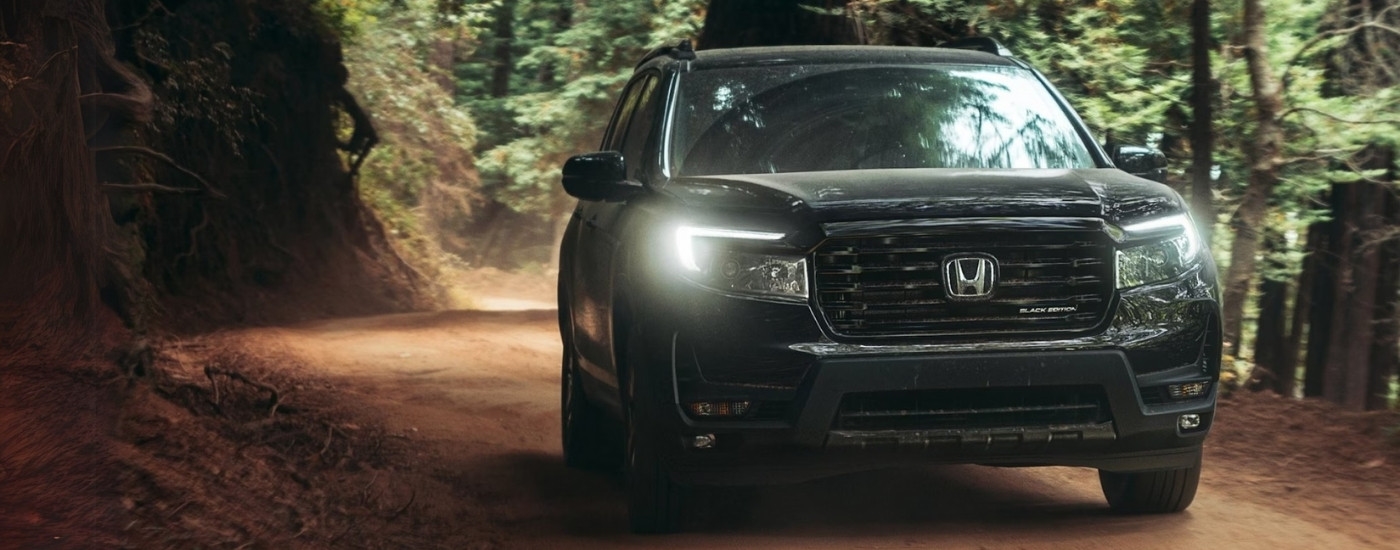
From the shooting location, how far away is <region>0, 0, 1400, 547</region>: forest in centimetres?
742

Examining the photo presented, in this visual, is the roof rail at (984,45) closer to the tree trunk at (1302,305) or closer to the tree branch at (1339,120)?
the tree branch at (1339,120)

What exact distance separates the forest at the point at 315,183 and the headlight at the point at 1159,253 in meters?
0.98

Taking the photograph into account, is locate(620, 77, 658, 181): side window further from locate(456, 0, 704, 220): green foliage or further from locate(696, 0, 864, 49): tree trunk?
locate(456, 0, 704, 220): green foliage

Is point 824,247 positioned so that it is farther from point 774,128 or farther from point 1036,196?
point 774,128

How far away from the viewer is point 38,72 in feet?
26.0

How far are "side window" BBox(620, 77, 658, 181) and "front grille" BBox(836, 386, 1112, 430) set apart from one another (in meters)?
1.66

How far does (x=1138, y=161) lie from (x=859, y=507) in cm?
176

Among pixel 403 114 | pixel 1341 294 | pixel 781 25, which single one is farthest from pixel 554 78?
pixel 1341 294

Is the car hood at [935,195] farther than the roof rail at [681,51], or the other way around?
the roof rail at [681,51]

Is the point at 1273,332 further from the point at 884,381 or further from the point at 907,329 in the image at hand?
the point at 884,381

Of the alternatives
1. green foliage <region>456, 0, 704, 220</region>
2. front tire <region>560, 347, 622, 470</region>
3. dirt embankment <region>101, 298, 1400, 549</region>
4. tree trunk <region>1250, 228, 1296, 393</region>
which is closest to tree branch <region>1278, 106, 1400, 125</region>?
dirt embankment <region>101, 298, 1400, 549</region>

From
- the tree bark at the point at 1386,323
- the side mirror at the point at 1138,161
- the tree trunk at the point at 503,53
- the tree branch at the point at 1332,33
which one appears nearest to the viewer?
the side mirror at the point at 1138,161

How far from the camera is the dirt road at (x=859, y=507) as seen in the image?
6.18 meters

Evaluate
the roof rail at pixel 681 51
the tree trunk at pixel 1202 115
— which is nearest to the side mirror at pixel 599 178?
the roof rail at pixel 681 51
